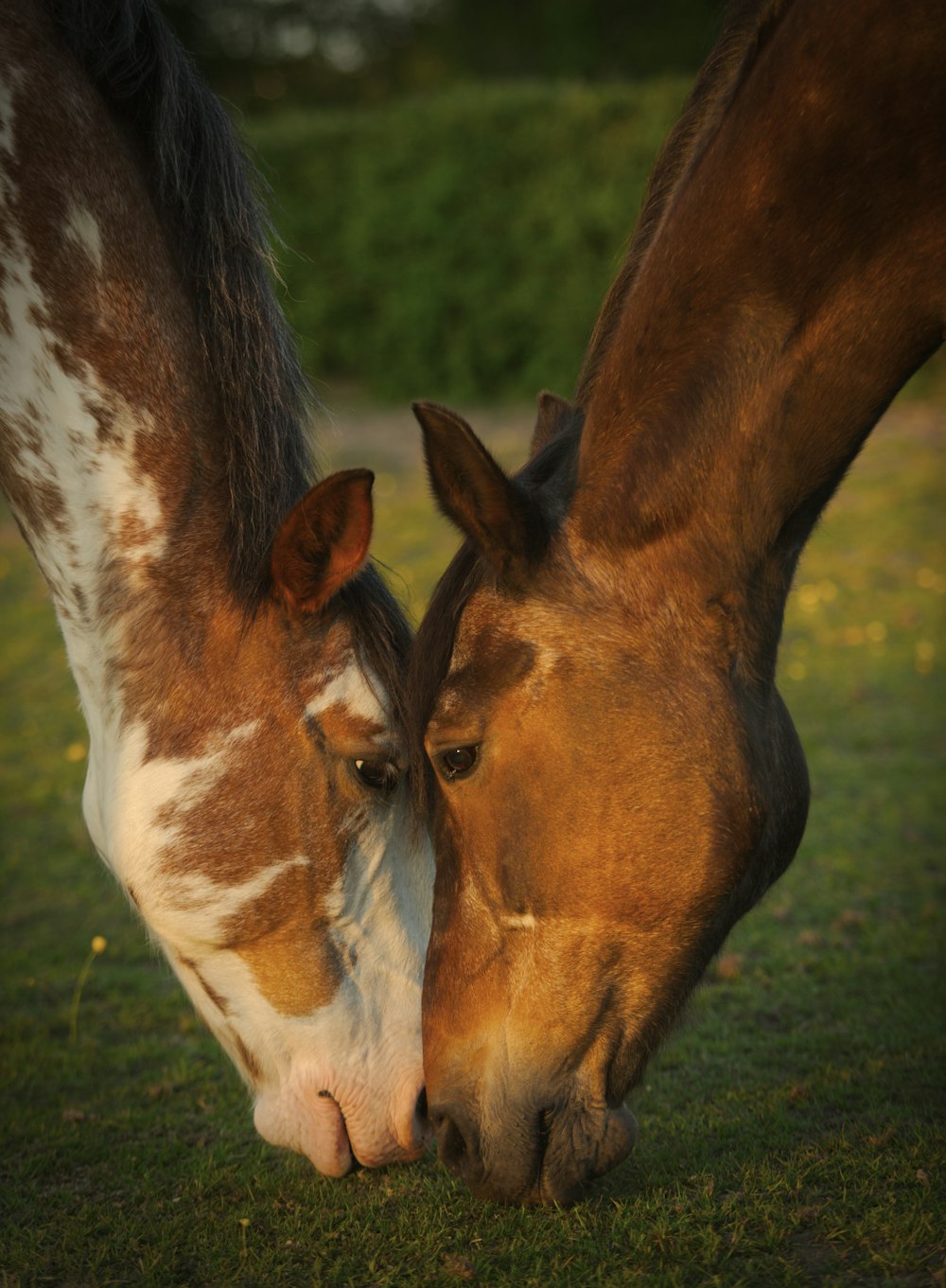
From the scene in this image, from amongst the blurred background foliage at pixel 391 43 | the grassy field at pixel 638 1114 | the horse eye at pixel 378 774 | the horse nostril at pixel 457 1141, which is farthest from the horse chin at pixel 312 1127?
the blurred background foliage at pixel 391 43

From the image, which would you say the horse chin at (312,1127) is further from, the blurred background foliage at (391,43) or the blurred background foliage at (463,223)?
the blurred background foliage at (391,43)

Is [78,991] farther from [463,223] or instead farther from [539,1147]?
[463,223]

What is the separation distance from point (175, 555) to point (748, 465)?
4.67 feet

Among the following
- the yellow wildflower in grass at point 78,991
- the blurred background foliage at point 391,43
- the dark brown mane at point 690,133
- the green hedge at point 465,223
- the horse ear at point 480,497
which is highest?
the blurred background foliage at point 391,43

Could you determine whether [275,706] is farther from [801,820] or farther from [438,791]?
[801,820]

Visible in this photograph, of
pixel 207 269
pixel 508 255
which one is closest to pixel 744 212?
pixel 207 269

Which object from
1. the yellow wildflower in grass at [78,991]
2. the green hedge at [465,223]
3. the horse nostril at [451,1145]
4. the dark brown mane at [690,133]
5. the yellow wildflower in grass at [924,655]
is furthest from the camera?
the green hedge at [465,223]

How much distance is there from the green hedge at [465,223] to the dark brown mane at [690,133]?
12859 millimetres

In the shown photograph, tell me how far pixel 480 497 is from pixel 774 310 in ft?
2.52

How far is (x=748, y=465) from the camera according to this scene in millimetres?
2516

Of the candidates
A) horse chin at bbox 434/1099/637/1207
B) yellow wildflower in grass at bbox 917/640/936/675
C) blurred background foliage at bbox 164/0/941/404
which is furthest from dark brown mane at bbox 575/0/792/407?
blurred background foliage at bbox 164/0/941/404

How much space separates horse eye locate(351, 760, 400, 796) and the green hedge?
13.1 metres

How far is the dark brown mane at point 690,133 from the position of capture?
2.58 m

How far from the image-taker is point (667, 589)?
2521 mm
